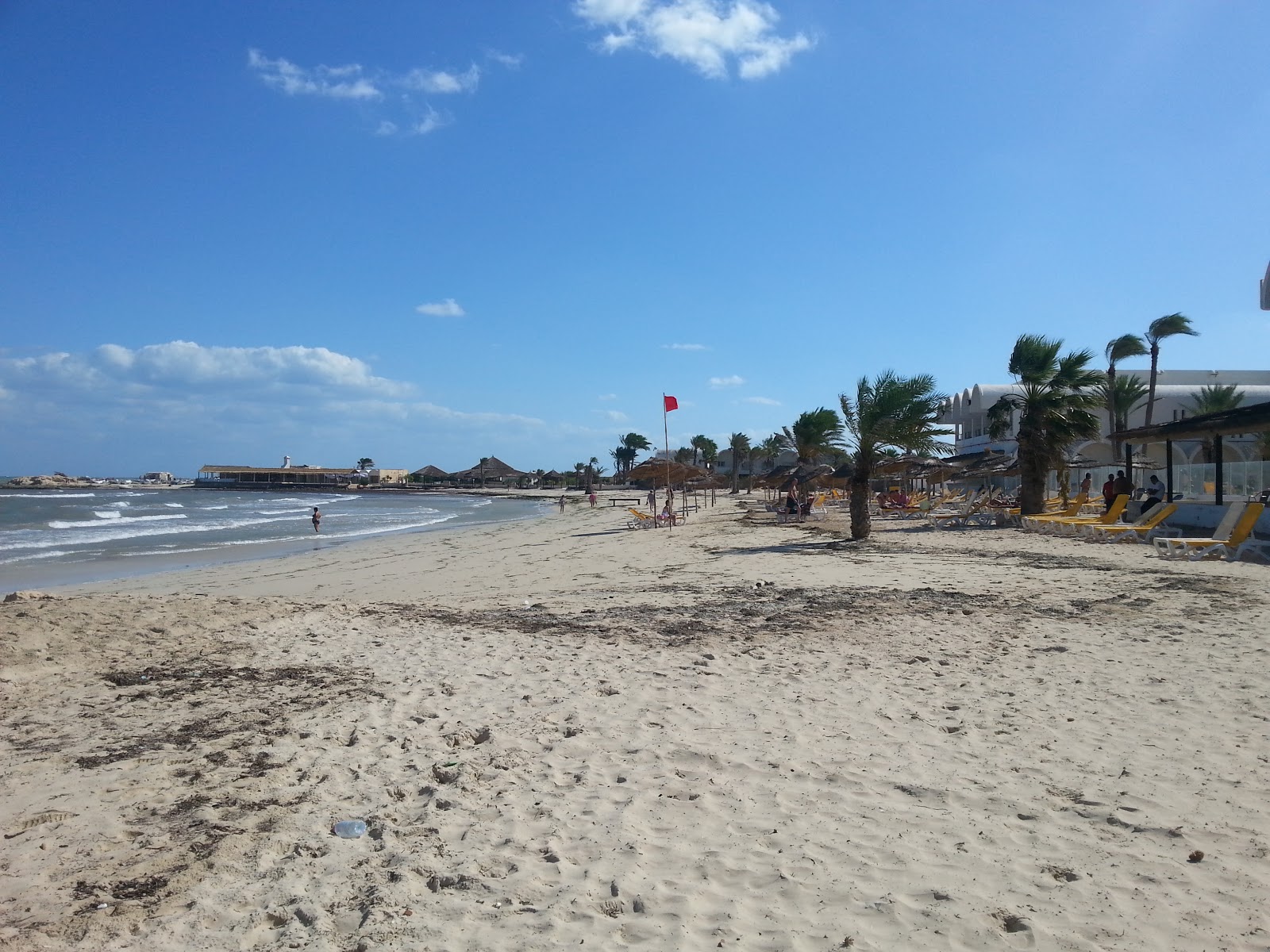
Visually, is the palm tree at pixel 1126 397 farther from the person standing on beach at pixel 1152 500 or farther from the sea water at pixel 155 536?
the sea water at pixel 155 536

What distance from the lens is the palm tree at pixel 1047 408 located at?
1816 centimetres

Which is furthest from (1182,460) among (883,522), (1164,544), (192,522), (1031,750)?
(192,522)

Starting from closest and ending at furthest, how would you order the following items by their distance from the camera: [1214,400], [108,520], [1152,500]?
1. [1152,500]
2. [108,520]
3. [1214,400]

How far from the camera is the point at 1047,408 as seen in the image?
18.2m

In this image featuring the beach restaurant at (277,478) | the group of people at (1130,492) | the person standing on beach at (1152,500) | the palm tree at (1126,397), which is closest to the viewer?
the person standing on beach at (1152,500)

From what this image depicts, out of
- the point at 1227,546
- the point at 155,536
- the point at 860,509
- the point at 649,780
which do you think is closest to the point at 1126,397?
Answer: the point at 860,509

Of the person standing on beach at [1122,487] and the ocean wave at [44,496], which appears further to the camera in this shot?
the ocean wave at [44,496]

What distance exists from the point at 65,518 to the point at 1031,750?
44.0m

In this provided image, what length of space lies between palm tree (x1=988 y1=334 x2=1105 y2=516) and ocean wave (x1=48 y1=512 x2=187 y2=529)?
32646 millimetres

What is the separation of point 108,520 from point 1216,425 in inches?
1553

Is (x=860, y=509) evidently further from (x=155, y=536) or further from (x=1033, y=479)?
(x=155, y=536)

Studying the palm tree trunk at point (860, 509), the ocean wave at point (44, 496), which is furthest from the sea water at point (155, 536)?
the ocean wave at point (44, 496)

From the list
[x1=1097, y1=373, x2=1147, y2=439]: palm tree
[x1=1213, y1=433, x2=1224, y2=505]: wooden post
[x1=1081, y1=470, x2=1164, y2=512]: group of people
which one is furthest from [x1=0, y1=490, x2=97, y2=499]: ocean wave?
[x1=1213, y1=433, x2=1224, y2=505]: wooden post

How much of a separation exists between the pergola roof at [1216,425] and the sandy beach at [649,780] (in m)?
6.75
